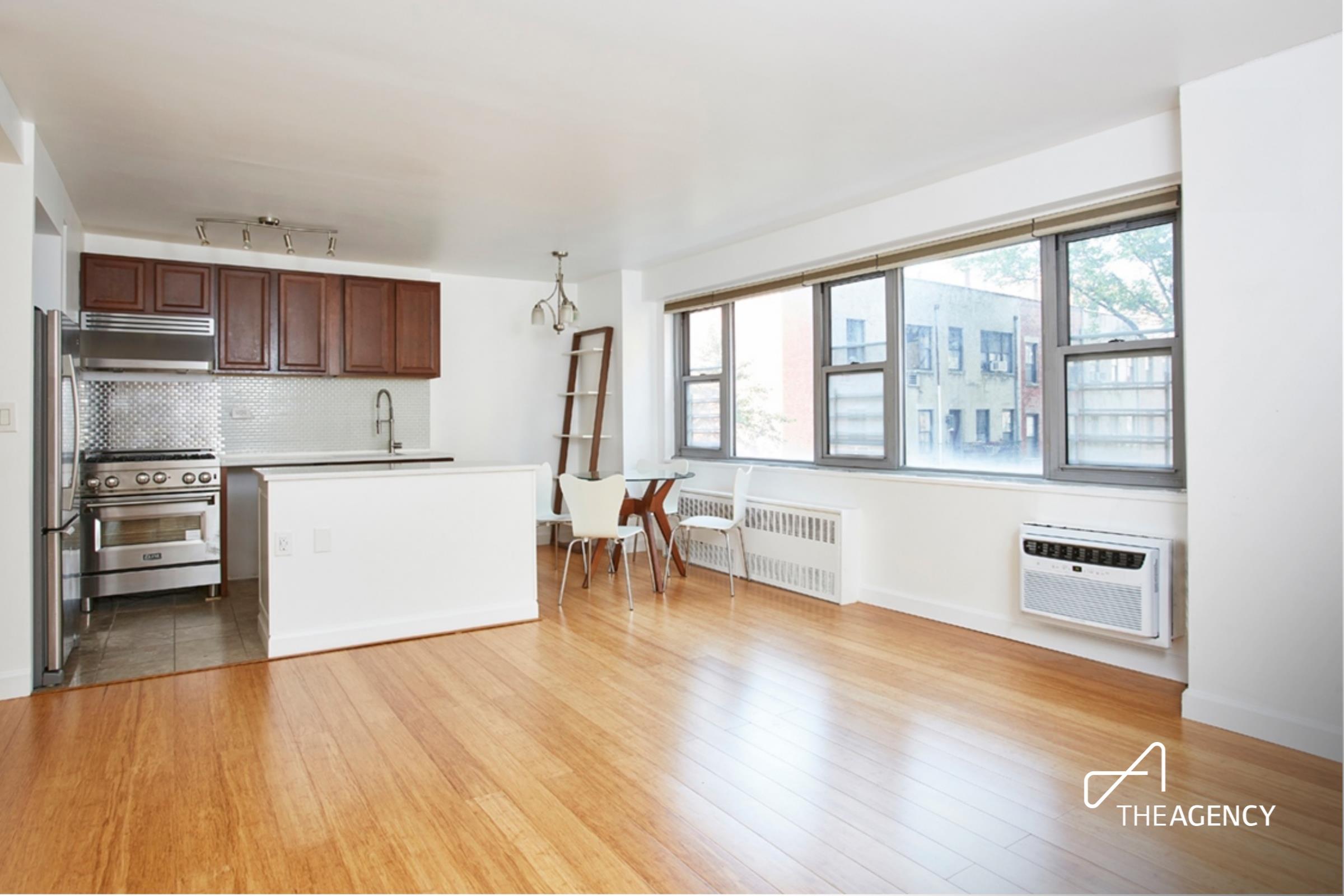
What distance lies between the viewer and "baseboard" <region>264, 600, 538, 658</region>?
12.5ft

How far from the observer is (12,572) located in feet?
10.7

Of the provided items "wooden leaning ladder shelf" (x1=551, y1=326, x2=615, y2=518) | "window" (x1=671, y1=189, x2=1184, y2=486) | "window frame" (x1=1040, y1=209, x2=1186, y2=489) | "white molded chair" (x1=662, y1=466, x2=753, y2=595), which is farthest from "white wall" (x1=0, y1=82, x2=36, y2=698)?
"window frame" (x1=1040, y1=209, x2=1186, y2=489)

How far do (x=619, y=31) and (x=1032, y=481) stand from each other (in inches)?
114

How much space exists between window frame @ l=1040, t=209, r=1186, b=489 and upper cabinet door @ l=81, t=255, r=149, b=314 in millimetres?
5549

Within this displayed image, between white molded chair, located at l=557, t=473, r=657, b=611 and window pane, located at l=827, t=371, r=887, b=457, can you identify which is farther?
window pane, located at l=827, t=371, r=887, b=457

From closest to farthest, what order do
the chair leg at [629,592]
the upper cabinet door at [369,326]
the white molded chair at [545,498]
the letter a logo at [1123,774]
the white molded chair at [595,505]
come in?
the letter a logo at [1123,774] → the chair leg at [629,592] → the white molded chair at [595,505] → the white molded chair at [545,498] → the upper cabinet door at [369,326]

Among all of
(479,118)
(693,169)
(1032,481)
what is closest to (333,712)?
(479,118)

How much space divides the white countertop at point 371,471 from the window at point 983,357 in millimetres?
2101

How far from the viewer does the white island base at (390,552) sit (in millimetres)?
3816

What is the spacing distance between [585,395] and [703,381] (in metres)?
1.24

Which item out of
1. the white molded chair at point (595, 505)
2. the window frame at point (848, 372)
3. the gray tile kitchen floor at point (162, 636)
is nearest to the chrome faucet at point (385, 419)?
the gray tile kitchen floor at point (162, 636)

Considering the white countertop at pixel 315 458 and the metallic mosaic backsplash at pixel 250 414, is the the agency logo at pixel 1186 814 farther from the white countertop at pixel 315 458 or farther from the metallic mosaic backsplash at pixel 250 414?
the metallic mosaic backsplash at pixel 250 414

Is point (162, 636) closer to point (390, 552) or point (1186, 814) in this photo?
point (390, 552)

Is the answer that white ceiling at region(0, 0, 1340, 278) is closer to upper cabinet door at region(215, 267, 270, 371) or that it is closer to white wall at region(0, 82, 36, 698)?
white wall at region(0, 82, 36, 698)
